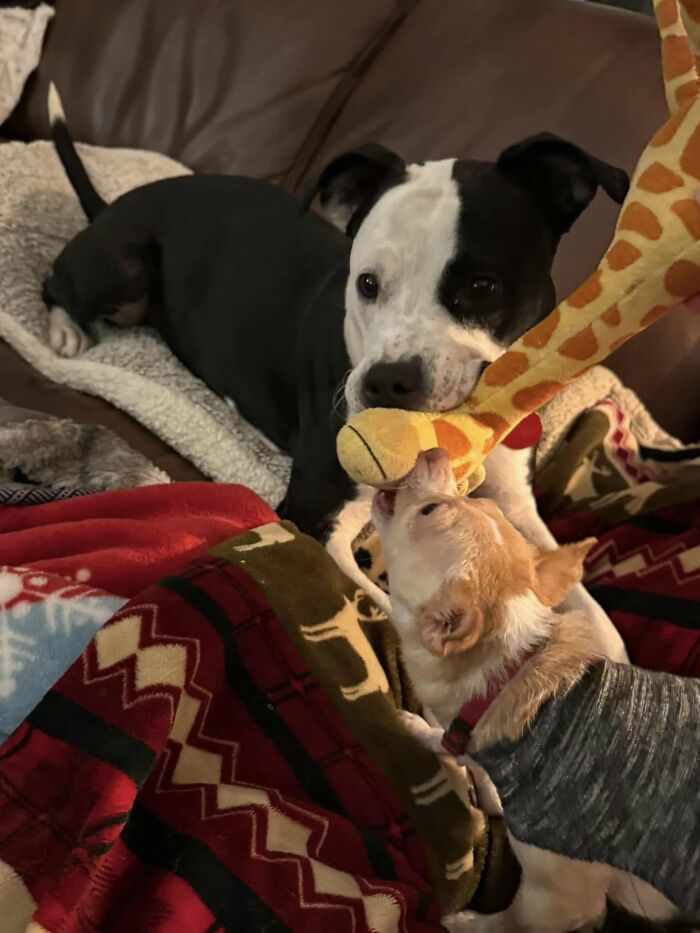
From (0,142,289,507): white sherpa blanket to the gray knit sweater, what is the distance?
33.1 inches

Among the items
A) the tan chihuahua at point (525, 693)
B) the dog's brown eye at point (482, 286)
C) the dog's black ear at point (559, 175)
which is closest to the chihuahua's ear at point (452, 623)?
the tan chihuahua at point (525, 693)

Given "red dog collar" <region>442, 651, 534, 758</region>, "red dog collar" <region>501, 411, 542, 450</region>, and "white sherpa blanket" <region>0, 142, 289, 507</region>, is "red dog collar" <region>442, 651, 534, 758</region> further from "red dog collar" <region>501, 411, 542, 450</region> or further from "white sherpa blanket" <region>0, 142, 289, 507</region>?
"white sherpa blanket" <region>0, 142, 289, 507</region>

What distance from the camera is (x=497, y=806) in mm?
1244

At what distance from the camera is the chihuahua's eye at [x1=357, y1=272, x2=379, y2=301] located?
4.60ft

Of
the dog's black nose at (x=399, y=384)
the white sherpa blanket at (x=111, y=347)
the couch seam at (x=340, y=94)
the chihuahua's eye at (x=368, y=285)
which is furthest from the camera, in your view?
the couch seam at (x=340, y=94)

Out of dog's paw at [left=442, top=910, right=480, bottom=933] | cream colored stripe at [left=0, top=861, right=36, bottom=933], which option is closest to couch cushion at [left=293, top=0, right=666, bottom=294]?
dog's paw at [left=442, top=910, right=480, bottom=933]

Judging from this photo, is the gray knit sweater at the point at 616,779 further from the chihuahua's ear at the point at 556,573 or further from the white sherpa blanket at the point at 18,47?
A: the white sherpa blanket at the point at 18,47

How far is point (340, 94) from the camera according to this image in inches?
90.9

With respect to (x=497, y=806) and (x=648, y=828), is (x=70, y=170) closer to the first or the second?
(x=497, y=806)

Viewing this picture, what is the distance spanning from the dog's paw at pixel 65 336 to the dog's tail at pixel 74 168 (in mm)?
367

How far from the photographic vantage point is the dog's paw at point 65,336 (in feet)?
6.94

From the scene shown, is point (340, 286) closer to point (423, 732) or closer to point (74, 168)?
point (423, 732)

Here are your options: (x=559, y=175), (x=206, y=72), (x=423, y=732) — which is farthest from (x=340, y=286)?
(x=206, y=72)

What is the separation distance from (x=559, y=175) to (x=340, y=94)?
3.54 feet
